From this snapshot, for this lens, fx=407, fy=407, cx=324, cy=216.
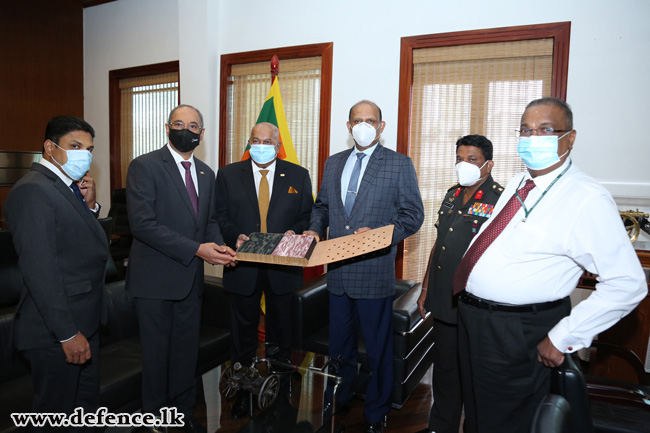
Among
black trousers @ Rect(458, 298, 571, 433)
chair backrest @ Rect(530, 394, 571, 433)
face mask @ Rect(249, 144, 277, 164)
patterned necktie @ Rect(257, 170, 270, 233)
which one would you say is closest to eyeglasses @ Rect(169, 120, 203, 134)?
face mask @ Rect(249, 144, 277, 164)

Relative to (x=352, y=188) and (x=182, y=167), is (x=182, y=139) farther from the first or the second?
(x=352, y=188)

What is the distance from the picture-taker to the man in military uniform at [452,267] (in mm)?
2010

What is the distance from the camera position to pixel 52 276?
5.04ft

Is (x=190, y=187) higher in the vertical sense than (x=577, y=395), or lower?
higher

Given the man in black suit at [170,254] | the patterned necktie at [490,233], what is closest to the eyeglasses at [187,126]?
the man in black suit at [170,254]

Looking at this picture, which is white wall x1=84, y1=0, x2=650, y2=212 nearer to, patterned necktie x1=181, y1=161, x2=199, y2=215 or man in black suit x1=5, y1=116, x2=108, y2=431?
patterned necktie x1=181, y1=161, x2=199, y2=215

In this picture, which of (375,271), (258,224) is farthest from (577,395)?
(258,224)

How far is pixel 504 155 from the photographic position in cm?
337

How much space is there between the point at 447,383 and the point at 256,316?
1.12 meters

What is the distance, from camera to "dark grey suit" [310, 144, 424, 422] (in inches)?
83.4

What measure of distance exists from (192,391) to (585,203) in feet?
5.80

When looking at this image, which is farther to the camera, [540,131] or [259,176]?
[259,176]

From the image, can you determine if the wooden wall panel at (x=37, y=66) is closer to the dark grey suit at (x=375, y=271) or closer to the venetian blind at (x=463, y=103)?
the venetian blind at (x=463, y=103)

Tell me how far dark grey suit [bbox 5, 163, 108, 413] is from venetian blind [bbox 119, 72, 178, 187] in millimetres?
3699
